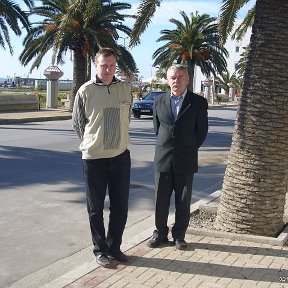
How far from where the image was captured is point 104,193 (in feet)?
15.8

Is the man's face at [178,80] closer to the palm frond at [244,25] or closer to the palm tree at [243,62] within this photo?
the palm tree at [243,62]

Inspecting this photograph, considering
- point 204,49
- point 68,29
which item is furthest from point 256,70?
point 204,49

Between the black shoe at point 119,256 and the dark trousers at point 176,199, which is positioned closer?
the black shoe at point 119,256

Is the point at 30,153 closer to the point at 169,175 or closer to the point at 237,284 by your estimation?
the point at 169,175

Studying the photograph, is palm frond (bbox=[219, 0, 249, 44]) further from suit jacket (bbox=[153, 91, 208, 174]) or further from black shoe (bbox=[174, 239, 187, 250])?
black shoe (bbox=[174, 239, 187, 250])

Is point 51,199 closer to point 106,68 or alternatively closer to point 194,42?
point 106,68

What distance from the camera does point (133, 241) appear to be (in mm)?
5520

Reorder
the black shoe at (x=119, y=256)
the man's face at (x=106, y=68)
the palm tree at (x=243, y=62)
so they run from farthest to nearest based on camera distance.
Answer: the palm tree at (x=243, y=62) → the black shoe at (x=119, y=256) → the man's face at (x=106, y=68)

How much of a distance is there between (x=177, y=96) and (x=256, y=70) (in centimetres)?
98

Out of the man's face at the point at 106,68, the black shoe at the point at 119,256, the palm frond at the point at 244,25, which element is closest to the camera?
the man's face at the point at 106,68

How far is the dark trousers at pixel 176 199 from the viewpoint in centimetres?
527

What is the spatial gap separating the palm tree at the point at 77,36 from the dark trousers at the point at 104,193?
23.4m

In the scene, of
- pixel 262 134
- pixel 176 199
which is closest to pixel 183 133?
pixel 176 199

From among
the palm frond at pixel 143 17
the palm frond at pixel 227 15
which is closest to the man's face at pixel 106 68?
the palm frond at pixel 143 17
